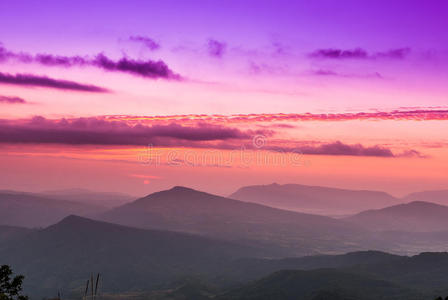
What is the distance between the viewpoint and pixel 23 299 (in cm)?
10538

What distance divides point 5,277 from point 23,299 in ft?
39.0

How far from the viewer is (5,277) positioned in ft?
374

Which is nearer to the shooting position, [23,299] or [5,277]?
[23,299]
